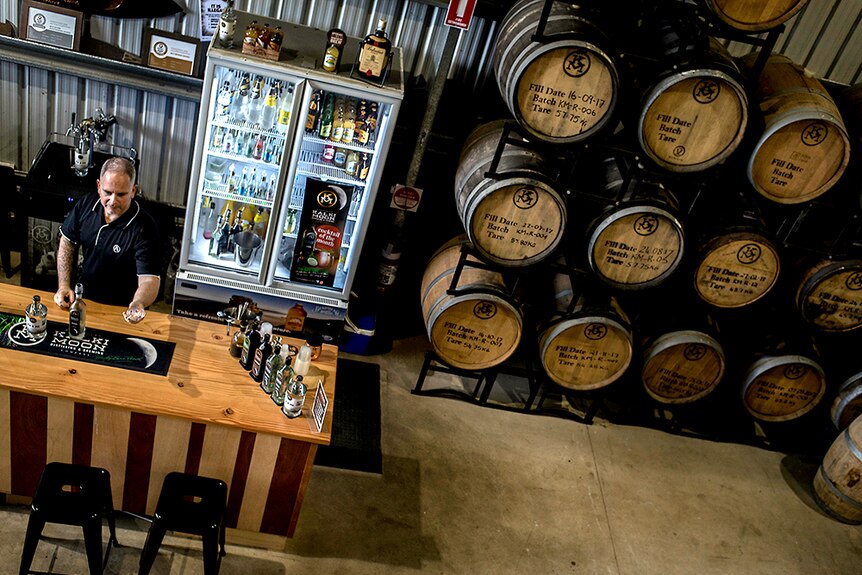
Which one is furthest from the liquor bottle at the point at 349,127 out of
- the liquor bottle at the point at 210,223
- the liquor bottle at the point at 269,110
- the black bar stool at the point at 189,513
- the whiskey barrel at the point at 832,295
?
the whiskey barrel at the point at 832,295

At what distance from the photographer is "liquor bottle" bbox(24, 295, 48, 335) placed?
382 cm

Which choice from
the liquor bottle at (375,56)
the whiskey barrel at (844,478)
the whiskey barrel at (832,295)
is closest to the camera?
the liquor bottle at (375,56)

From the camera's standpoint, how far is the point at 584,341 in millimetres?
5348

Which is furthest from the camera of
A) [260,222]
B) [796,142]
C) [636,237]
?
[260,222]

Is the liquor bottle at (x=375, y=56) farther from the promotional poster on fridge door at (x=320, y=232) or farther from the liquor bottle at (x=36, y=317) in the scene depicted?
the liquor bottle at (x=36, y=317)

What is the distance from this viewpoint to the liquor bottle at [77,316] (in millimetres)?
3869

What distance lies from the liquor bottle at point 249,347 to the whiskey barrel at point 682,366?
2.82m

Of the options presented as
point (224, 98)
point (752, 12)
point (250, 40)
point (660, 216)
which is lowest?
point (224, 98)

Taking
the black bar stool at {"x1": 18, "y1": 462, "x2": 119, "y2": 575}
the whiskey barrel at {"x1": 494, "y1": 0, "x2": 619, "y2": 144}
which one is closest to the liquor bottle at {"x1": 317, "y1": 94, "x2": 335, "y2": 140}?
the whiskey barrel at {"x1": 494, "y1": 0, "x2": 619, "y2": 144}

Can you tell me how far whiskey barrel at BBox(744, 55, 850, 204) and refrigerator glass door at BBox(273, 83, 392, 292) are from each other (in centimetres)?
229

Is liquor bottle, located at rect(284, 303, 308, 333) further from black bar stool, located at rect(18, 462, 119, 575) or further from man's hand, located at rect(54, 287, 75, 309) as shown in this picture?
black bar stool, located at rect(18, 462, 119, 575)

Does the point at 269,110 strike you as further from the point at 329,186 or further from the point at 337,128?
the point at 329,186

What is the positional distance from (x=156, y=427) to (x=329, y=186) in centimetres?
203

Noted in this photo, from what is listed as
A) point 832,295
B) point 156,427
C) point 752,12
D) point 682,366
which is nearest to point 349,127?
point 156,427
